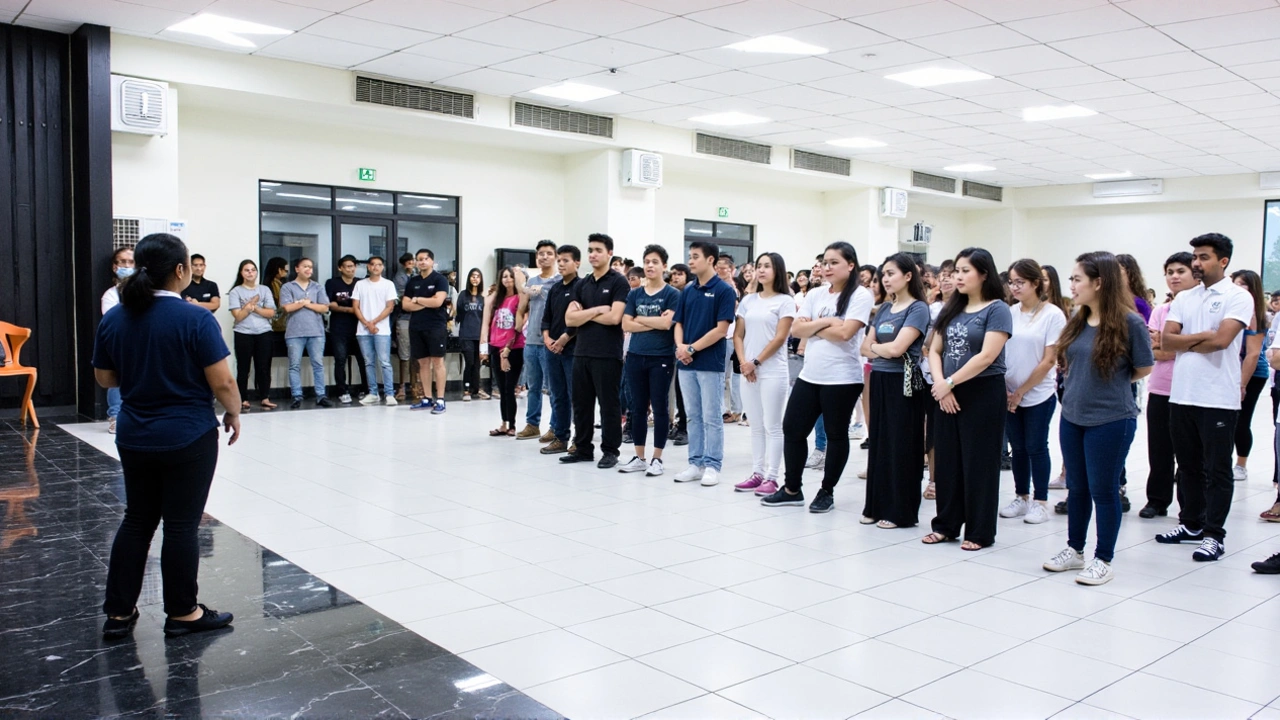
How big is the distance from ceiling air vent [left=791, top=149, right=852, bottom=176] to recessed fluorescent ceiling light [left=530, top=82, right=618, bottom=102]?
13.9ft

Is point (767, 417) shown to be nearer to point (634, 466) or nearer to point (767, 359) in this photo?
point (767, 359)

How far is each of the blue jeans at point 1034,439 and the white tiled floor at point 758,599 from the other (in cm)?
27

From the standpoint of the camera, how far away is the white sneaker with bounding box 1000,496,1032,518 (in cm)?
514

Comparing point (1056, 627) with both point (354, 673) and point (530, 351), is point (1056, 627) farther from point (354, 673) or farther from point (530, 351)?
point (530, 351)

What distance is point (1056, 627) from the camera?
3.37 metres

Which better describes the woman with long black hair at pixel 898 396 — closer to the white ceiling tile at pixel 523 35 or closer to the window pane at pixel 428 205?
the white ceiling tile at pixel 523 35

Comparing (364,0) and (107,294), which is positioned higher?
(364,0)

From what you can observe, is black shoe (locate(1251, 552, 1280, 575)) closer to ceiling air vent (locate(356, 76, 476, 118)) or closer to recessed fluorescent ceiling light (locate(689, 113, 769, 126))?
recessed fluorescent ceiling light (locate(689, 113, 769, 126))

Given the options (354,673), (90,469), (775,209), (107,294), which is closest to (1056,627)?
(354,673)

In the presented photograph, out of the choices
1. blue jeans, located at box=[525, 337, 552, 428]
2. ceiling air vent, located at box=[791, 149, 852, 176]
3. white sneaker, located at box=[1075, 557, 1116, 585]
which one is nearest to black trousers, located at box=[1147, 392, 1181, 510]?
white sneaker, located at box=[1075, 557, 1116, 585]

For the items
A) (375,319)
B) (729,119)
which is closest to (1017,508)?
(375,319)

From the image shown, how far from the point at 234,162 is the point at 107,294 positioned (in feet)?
8.53

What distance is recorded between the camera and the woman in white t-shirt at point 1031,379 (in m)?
4.77

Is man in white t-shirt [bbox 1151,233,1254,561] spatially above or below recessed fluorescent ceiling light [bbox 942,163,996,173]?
below
